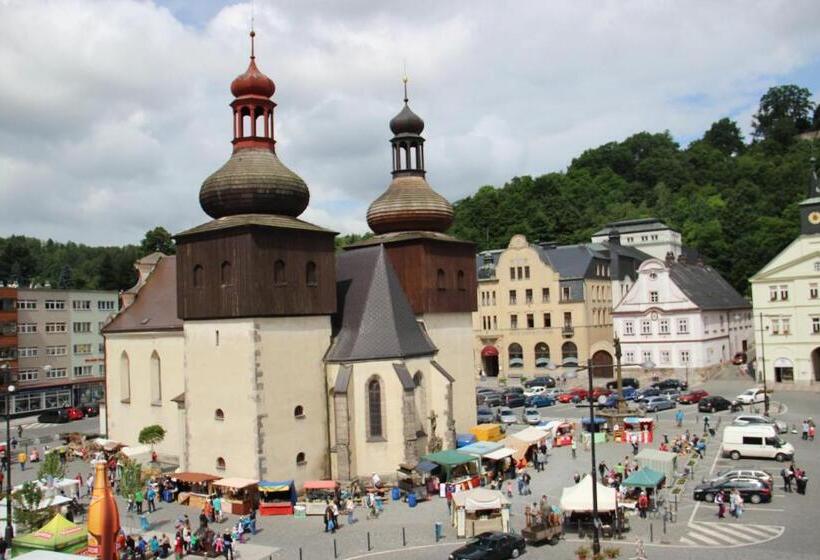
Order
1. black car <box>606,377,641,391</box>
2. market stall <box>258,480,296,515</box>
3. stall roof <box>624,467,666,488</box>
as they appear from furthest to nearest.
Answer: black car <box>606,377,641,391</box> → market stall <box>258,480,296,515</box> → stall roof <box>624,467,666,488</box>

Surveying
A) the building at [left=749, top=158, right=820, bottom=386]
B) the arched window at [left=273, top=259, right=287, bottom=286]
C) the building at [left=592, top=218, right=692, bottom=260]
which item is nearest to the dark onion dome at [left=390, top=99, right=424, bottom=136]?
the arched window at [left=273, top=259, right=287, bottom=286]

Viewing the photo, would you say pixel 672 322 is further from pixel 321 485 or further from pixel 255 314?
pixel 255 314

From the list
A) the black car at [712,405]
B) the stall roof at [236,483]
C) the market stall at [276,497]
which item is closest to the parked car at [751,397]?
the black car at [712,405]

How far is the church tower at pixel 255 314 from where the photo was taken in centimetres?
3288

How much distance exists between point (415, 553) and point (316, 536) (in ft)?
14.5

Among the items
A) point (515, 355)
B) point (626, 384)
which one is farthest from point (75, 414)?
point (626, 384)

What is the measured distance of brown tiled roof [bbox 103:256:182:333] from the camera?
148 ft

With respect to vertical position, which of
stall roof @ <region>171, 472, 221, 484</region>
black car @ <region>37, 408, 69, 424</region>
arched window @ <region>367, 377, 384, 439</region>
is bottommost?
stall roof @ <region>171, 472, 221, 484</region>

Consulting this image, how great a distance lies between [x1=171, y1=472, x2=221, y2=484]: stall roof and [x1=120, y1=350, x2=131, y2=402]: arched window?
1508 cm

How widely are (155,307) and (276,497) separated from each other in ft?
62.1

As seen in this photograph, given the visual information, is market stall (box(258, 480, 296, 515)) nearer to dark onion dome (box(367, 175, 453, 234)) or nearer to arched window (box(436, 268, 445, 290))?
arched window (box(436, 268, 445, 290))

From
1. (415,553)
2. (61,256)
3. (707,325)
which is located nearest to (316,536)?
(415,553)

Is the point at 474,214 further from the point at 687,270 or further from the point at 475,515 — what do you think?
the point at 475,515

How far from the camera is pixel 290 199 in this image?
115 feet
